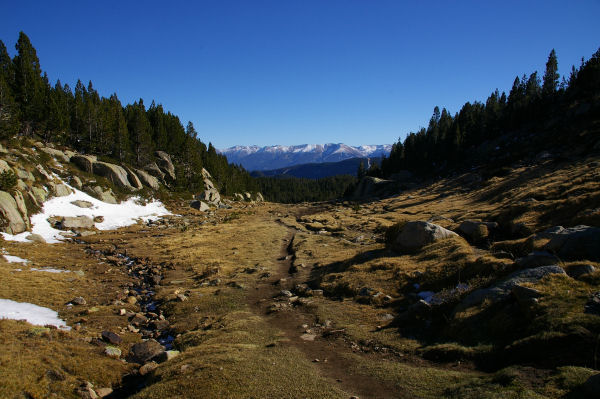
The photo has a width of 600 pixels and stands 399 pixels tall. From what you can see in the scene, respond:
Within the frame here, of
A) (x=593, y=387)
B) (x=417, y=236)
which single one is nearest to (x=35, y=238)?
(x=417, y=236)

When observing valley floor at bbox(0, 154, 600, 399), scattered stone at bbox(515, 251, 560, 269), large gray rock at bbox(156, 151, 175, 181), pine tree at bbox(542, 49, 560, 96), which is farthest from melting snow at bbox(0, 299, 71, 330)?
pine tree at bbox(542, 49, 560, 96)

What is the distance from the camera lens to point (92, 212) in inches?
2080

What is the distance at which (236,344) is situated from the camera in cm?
1380

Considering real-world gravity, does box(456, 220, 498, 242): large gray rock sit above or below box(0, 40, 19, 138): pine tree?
below

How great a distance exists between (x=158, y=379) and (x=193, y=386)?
2175mm

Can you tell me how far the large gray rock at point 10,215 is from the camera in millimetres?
33906

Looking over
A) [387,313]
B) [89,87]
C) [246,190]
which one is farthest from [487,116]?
[89,87]

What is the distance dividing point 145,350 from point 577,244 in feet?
75.4

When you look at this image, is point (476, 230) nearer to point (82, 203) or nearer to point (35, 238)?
point (35, 238)

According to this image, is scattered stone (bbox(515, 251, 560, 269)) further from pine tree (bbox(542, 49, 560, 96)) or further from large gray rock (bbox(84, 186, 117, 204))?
pine tree (bbox(542, 49, 560, 96))

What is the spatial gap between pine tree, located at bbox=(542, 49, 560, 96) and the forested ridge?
128m

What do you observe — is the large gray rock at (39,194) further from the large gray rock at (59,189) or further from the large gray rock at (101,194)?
the large gray rock at (101,194)

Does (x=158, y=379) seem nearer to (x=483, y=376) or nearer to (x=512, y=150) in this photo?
(x=483, y=376)

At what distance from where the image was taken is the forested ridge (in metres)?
61.9
